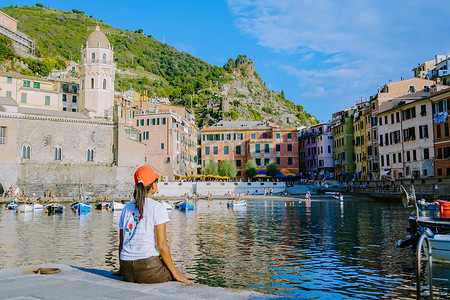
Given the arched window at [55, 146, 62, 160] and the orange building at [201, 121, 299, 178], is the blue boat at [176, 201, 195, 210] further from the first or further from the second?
the orange building at [201, 121, 299, 178]

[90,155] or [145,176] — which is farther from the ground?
[90,155]

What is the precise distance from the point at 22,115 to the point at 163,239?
58747mm

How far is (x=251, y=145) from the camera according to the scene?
258 ft

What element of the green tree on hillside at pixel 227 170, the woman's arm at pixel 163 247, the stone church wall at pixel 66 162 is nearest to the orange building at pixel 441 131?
the green tree on hillside at pixel 227 170

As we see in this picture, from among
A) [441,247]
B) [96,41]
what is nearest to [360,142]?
[96,41]

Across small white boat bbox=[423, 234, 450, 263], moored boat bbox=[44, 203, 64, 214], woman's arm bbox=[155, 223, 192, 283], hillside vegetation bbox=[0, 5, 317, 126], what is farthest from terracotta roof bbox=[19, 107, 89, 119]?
woman's arm bbox=[155, 223, 192, 283]

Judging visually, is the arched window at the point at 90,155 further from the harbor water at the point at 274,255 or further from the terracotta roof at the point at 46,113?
the harbor water at the point at 274,255

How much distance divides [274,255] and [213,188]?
161ft

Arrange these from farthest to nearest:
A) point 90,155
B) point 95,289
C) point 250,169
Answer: point 250,169
point 90,155
point 95,289

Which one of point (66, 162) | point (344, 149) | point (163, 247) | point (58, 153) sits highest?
point (344, 149)

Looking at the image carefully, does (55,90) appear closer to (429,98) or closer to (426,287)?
(429,98)

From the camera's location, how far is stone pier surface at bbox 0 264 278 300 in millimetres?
5203

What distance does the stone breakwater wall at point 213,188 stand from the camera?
62344mm

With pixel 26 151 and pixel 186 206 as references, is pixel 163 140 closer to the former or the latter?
pixel 26 151
